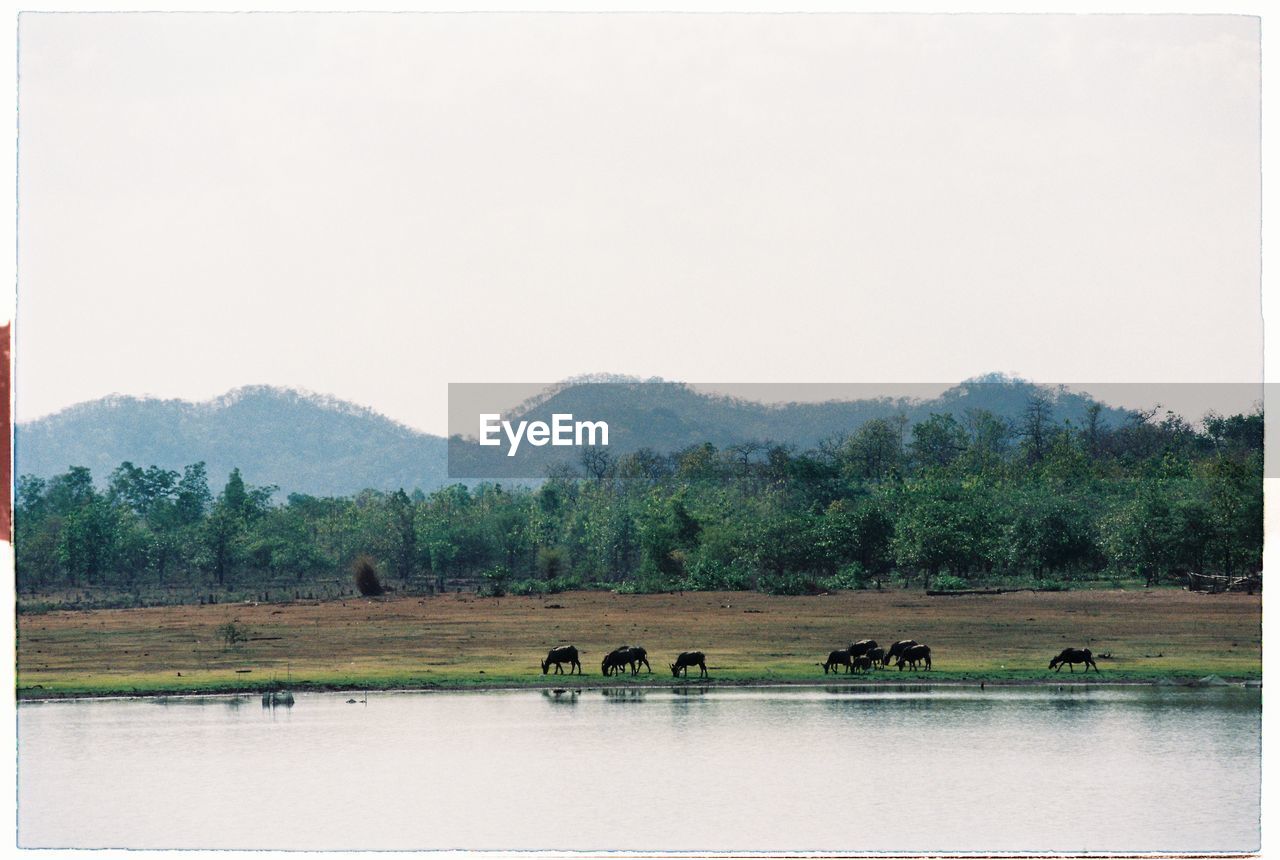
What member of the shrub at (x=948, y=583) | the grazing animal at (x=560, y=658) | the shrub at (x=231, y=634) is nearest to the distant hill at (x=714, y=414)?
the shrub at (x=948, y=583)

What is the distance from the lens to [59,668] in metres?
31.3

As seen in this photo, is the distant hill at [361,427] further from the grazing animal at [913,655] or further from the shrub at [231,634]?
the grazing animal at [913,655]

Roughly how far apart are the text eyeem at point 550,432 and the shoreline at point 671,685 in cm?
1471

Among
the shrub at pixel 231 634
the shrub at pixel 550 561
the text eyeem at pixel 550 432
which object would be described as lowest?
the shrub at pixel 231 634

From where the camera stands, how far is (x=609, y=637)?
35.7 m

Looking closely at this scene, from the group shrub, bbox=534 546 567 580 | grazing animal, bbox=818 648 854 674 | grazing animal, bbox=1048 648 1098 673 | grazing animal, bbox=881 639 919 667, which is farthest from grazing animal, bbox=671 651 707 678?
shrub, bbox=534 546 567 580

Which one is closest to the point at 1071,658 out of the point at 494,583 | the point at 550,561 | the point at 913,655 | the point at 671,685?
the point at 913,655

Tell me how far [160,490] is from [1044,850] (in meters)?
41.5

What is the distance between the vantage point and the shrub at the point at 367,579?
43.9m

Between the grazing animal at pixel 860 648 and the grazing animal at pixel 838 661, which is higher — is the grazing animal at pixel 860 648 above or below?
above

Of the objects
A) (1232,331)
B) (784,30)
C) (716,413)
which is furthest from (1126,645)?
(716,413)

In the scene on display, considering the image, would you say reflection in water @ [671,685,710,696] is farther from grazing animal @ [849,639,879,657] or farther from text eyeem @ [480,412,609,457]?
text eyeem @ [480,412,609,457]

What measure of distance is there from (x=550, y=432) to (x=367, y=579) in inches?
261

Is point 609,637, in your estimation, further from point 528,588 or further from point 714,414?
point 714,414
